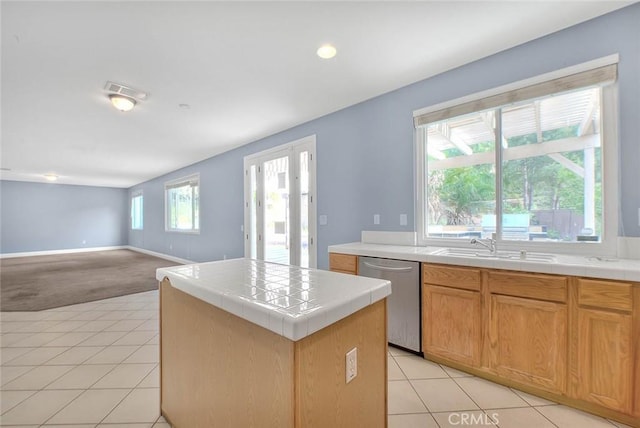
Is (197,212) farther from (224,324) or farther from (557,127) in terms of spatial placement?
(557,127)

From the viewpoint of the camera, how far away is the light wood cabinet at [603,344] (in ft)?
4.92

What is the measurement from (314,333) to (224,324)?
0.46m

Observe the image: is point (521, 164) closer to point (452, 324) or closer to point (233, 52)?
point (452, 324)

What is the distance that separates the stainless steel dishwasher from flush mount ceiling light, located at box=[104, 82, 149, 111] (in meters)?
3.11

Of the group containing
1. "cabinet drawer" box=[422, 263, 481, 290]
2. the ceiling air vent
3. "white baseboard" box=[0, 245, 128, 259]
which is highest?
the ceiling air vent

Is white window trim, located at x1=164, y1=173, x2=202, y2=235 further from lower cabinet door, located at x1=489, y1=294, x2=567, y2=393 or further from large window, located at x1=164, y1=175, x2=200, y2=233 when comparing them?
lower cabinet door, located at x1=489, y1=294, x2=567, y2=393

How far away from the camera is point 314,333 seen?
890 mm

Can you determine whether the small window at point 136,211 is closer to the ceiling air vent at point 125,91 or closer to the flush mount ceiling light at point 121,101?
the flush mount ceiling light at point 121,101

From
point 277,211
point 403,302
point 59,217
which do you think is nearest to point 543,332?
point 403,302

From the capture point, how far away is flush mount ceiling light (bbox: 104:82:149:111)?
111 inches

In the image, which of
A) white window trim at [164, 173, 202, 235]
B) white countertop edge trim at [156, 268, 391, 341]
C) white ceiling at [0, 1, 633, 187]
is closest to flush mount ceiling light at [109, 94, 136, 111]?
white ceiling at [0, 1, 633, 187]

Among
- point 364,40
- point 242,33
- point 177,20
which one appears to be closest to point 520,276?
point 364,40

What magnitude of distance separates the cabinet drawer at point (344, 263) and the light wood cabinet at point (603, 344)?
5.21ft

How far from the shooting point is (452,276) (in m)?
2.10
